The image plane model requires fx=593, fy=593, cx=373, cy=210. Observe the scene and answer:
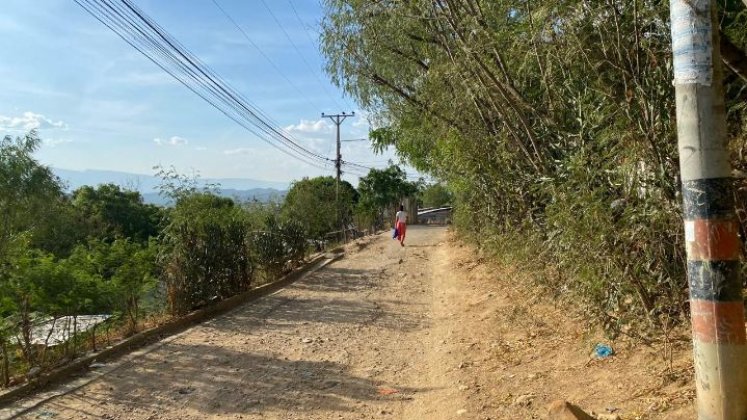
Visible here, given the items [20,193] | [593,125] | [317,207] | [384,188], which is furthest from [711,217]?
[384,188]

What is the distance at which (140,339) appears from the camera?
8.05 meters

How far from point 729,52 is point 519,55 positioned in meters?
2.67

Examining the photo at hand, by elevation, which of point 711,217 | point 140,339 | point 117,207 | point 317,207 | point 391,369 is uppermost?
point 117,207

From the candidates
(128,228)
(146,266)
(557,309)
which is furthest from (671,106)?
(128,228)

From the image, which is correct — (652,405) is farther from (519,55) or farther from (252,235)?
(252,235)

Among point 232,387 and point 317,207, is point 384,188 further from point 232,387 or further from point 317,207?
point 232,387

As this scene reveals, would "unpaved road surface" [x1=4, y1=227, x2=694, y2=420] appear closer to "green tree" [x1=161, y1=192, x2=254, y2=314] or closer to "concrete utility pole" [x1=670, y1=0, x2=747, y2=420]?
"green tree" [x1=161, y1=192, x2=254, y2=314]

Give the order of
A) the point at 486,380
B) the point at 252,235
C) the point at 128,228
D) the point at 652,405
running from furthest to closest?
the point at 128,228 < the point at 252,235 < the point at 486,380 < the point at 652,405

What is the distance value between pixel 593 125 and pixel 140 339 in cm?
639

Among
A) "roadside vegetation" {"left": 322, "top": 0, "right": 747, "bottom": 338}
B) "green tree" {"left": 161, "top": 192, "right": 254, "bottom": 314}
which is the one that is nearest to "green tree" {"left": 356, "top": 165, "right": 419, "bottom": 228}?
"green tree" {"left": 161, "top": 192, "right": 254, "bottom": 314}

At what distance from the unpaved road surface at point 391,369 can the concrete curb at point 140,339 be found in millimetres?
306

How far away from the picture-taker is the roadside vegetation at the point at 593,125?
414cm

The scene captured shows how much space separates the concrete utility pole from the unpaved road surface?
1.05 metres

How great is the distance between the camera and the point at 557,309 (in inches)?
286
